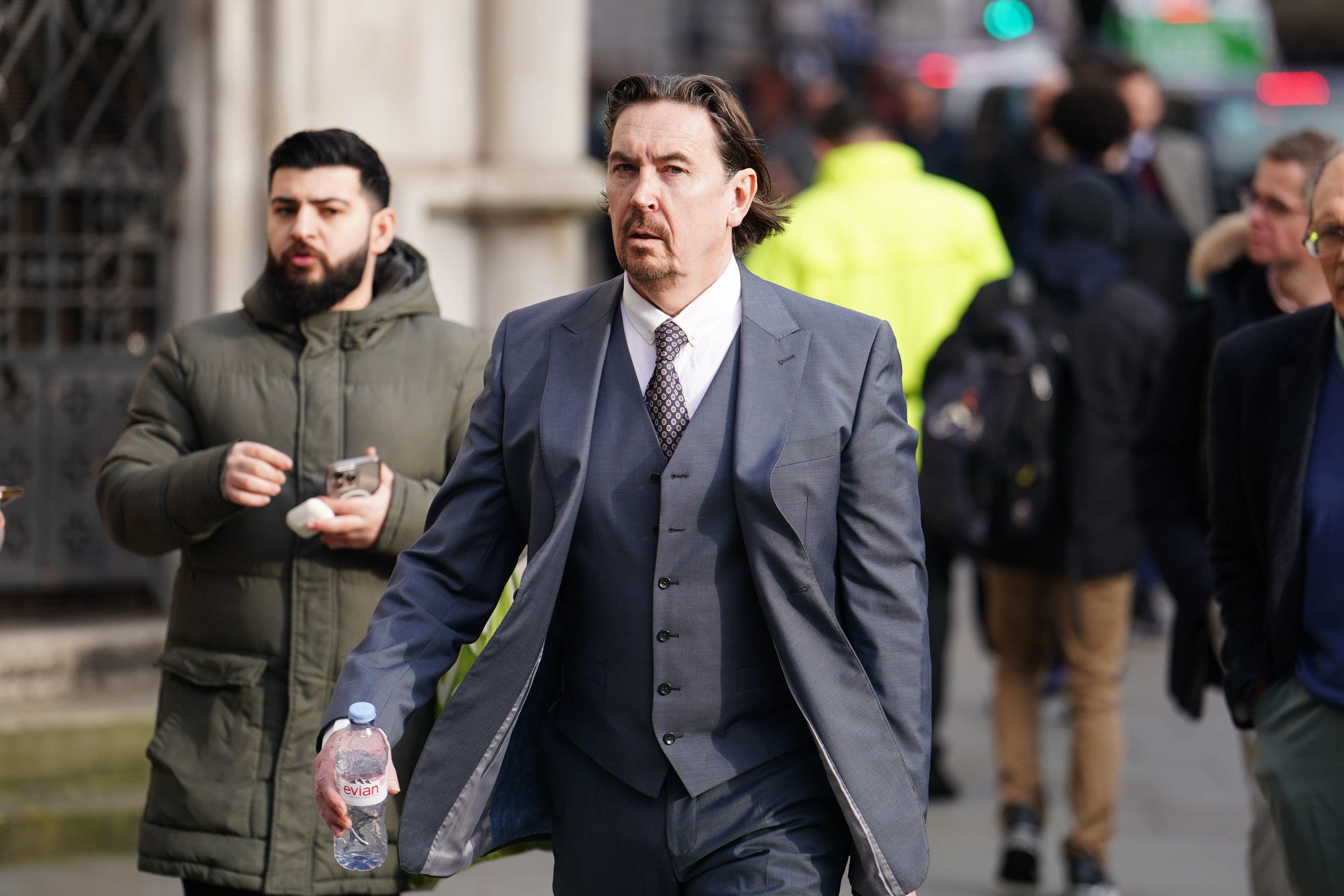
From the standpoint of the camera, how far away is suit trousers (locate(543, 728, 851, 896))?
310 centimetres

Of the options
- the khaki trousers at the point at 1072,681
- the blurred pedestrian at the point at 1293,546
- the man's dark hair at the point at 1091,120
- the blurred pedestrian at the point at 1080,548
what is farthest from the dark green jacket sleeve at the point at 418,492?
the man's dark hair at the point at 1091,120

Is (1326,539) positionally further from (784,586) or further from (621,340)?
(621,340)

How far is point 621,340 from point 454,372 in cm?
95

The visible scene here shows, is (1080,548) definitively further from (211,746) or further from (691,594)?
(691,594)

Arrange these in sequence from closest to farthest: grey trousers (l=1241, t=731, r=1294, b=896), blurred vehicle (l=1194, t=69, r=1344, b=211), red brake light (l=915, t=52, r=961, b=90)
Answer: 1. grey trousers (l=1241, t=731, r=1294, b=896)
2. blurred vehicle (l=1194, t=69, r=1344, b=211)
3. red brake light (l=915, t=52, r=961, b=90)

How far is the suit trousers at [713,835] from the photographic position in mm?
3104

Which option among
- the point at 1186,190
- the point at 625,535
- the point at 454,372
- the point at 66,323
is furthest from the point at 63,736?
the point at 1186,190

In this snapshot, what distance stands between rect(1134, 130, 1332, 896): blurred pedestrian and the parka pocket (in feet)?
7.26

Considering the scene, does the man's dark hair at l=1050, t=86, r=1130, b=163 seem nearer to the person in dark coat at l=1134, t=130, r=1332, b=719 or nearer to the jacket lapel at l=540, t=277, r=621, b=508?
the person in dark coat at l=1134, t=130, r=1332, b=719

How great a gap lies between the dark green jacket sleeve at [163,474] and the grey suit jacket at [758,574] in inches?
28.0

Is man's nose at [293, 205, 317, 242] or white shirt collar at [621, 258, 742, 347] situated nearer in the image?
white shirt collar at [621, 258, 742, 347]

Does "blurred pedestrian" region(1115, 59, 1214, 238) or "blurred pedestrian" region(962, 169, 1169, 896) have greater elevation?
"blurred pedestrian" region(1115, 59, 1214, 238)

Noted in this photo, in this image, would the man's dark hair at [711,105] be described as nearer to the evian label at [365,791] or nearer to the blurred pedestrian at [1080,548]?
the evian label at [365,791]

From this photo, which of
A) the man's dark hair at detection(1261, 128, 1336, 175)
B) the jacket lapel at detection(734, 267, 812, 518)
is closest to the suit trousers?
the jacket lapel at detection(734, 267, 812, 518)
